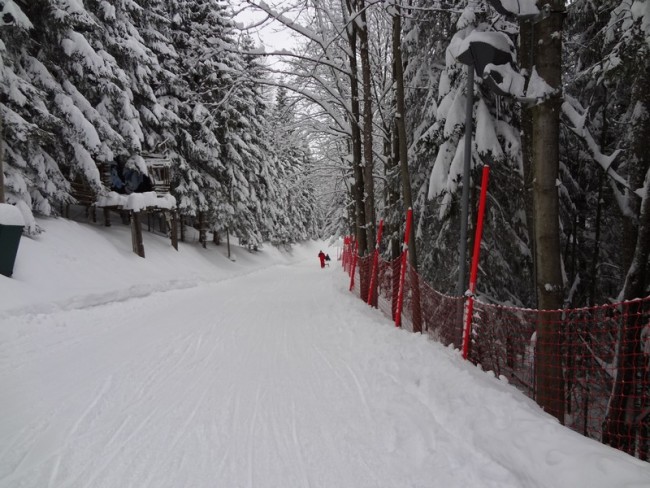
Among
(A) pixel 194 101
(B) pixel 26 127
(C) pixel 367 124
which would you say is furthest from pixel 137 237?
(C) pixel 367 124

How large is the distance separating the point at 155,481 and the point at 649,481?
303 centimetres

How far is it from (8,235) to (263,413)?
8.60m

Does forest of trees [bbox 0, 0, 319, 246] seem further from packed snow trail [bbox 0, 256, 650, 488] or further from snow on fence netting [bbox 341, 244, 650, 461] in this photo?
snow on fence netting [bbox 341, 244, 650, 461]

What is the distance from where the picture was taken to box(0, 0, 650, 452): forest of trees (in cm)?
462

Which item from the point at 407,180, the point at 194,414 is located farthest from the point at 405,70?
the point at 194,414

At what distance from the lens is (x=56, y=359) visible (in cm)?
553

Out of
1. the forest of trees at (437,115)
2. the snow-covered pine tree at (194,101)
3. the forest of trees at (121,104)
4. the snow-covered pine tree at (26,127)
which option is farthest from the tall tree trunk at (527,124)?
the snow-covered pine tree at (194,101)

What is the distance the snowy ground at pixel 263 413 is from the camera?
2740mm

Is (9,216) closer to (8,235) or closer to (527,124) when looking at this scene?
(8,235)

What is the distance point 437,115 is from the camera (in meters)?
8.39

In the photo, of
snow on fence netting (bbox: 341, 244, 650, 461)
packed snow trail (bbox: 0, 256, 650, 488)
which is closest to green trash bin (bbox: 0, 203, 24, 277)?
packed snow trail (bbox: 0, 256, 650, 488)

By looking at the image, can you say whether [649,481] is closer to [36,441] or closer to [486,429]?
[486,429]

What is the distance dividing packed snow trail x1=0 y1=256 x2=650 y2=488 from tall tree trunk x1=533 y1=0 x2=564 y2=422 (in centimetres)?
55

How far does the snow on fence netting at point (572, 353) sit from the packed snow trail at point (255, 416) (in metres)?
0.67
